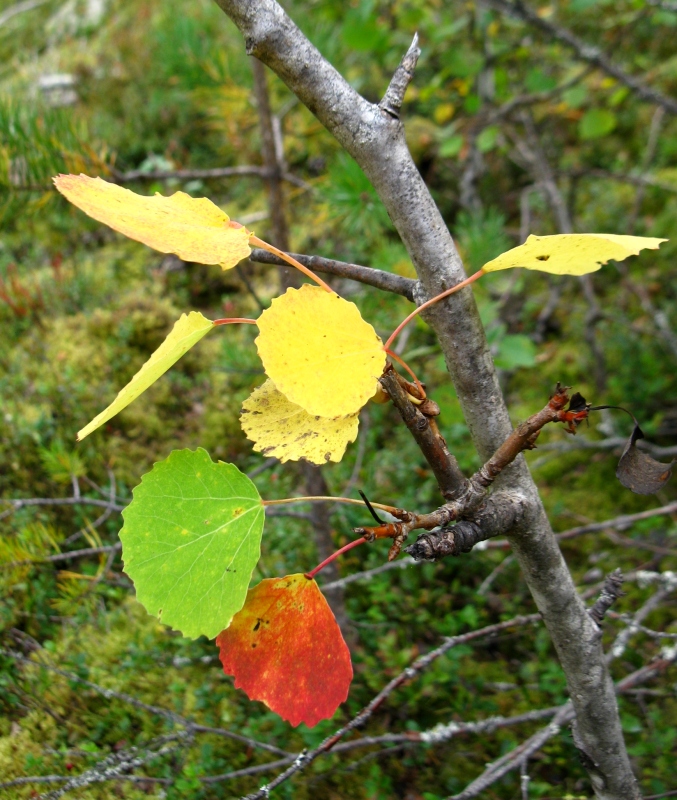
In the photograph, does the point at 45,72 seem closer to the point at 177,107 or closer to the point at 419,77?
the point at 177,107

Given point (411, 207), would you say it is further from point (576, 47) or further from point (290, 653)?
point (576, 47)

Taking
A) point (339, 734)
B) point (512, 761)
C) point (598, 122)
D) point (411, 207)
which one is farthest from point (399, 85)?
point (598, 122)

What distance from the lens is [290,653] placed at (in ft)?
1.52

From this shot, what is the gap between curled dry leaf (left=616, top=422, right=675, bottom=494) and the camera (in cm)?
46

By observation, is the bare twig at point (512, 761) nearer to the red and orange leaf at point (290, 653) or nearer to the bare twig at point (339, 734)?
the bare twig at point (339, 734)

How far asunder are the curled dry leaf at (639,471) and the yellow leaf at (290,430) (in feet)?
0.73

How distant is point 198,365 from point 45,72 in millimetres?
1834

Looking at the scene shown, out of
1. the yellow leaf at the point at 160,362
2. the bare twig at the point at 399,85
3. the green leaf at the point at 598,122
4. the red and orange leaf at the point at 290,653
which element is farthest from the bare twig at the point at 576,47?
the red and orange leaf at the point at 290,653

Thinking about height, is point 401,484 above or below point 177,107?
below

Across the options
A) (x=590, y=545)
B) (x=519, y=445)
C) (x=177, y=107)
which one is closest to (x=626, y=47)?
(x=177, y=107)

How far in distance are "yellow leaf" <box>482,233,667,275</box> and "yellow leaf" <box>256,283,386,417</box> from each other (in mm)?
128

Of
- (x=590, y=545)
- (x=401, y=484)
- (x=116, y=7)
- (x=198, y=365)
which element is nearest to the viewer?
(x=590, y=545)

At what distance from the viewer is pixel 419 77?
2.74 metres

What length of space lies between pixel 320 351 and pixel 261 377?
105cm
